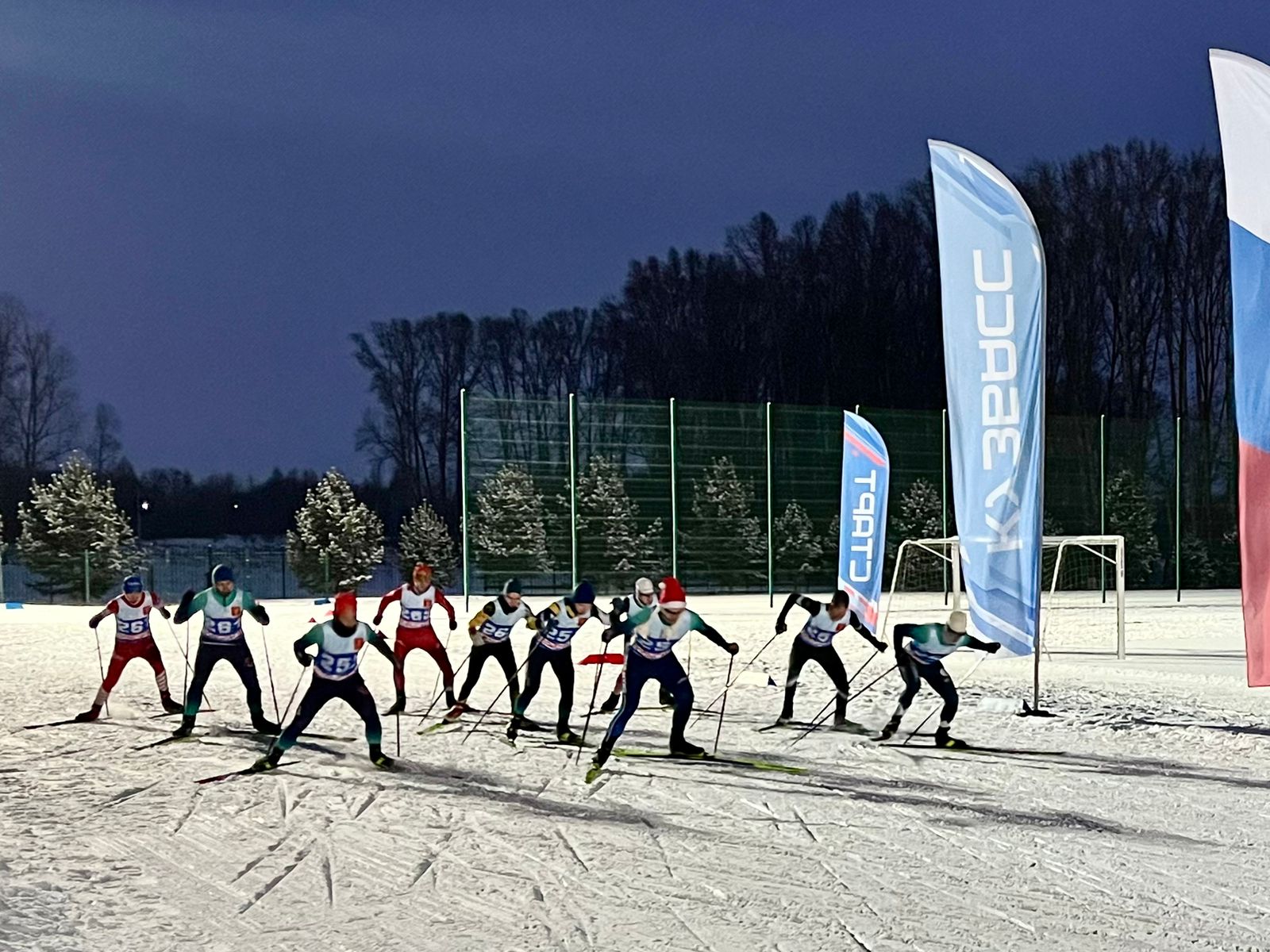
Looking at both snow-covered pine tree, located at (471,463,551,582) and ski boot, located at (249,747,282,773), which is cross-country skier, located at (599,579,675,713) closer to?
ski boot, located at (249,747,282,773)

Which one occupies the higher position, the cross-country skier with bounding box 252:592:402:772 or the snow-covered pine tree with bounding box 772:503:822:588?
the snow-covered pine tree with bounding box 772:503:822:588

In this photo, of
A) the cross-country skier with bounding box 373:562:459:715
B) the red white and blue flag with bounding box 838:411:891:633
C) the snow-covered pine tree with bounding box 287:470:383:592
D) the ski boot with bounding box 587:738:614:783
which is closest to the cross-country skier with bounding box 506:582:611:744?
the ski boot with bounding box 587:738:614:783

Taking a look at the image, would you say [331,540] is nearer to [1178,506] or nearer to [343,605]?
[1178,506]

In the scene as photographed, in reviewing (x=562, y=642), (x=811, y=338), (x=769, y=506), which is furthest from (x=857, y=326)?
(x=562, y=642)

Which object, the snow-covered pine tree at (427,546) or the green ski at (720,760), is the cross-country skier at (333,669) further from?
the snow-covered pine tree at (427,546)

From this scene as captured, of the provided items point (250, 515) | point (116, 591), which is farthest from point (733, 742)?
point (250, 515)

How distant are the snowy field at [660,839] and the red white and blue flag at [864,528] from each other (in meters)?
2.76

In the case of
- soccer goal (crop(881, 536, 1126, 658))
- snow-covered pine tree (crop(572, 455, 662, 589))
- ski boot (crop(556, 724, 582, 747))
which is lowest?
ski boot (crop(556, 724, 582, 747))

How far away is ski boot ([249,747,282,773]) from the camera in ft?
30.5

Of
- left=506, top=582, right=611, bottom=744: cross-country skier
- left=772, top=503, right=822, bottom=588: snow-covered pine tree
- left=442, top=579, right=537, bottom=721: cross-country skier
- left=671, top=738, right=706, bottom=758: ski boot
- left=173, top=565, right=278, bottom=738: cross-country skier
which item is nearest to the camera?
left=671, top=738, right=706, bottom=758: ski boot

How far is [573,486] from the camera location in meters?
24.8

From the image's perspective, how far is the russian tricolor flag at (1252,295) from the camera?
8578 mm

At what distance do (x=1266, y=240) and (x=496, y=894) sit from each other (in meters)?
6.47

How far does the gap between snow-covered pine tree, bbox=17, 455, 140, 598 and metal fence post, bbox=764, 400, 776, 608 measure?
56.4 ft
